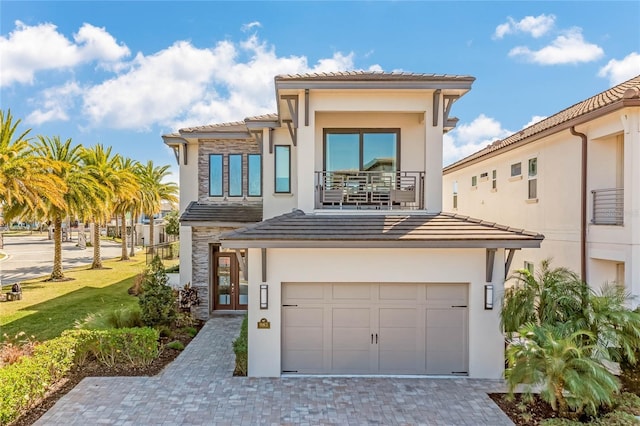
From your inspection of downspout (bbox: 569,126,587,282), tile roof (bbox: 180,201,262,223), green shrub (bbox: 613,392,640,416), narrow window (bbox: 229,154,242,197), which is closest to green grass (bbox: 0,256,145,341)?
tile roof (bbox: 180,201,262,223)

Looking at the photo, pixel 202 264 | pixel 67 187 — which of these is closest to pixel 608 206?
pixel 202 264

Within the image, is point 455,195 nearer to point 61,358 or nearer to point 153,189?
point 61,358

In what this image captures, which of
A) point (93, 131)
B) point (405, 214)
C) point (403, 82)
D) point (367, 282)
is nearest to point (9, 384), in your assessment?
point (367, 282)

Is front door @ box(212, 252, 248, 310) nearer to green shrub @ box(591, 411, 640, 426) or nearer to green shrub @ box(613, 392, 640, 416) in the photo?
green shrub @ box(591, 411, 640, 426)

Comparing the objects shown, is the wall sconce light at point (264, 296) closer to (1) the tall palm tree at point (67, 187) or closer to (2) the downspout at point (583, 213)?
(2) the downspout at point (583, 213)

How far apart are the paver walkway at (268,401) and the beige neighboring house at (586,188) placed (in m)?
5.19

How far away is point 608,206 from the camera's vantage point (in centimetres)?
1080

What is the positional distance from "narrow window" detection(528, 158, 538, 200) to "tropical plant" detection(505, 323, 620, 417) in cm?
831

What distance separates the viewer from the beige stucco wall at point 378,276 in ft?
30.6

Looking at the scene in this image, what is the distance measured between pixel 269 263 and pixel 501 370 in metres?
6.48

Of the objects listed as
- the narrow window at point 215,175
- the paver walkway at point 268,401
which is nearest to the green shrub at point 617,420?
the paver walkway at point 268,401

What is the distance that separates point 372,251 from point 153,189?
111 ft

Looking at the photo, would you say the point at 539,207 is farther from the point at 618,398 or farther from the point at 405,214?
the point at 618,398

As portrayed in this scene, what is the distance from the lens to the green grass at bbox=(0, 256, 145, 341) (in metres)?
14.2
